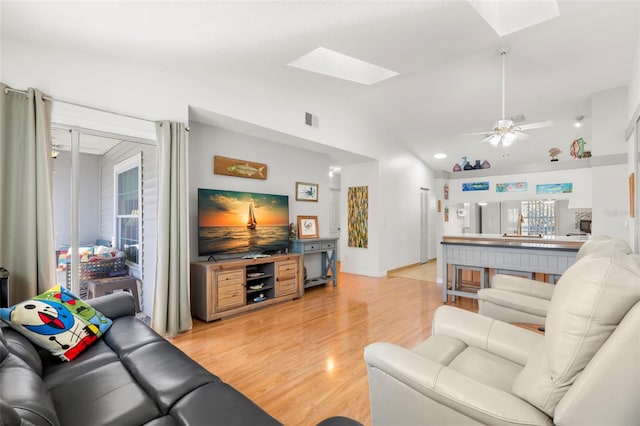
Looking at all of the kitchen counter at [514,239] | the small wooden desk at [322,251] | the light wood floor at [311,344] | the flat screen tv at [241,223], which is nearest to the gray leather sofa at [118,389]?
the light wood floor at [311,344]

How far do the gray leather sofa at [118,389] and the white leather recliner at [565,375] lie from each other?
524 millimetres

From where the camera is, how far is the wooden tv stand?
3.35m

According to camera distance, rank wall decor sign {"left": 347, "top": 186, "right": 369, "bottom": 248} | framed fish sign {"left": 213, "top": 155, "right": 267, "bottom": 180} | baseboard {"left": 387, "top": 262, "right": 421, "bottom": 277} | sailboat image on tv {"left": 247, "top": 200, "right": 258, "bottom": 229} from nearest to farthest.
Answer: framed fish sign {"left": 213, "top": 155, "right": 267, "bottom": 180} < sailboat image on tv {"left": 247, "top": 200, "right": 258, "bottom": 229} < wall decor sign {"left": 347, "top": 186, "right": 369, "bottom": 248} < baseboard {"left": 387, "top": 262, "right": 421, "bottom": 277}

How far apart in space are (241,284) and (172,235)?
1040 millimetres

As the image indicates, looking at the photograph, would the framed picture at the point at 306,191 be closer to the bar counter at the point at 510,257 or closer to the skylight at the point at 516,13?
the bar counter at the point at 510,257

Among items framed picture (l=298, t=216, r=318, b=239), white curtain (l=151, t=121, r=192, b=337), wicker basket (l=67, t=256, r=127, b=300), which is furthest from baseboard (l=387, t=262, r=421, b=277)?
wicker basket (l=67, t=256, r=127, b=300)

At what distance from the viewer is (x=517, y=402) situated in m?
0.98

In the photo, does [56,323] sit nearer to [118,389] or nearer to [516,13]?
[118,389]

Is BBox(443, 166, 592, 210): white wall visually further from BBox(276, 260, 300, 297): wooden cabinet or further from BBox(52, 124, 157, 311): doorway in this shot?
BBox(52, 124, 157, 311): doorway

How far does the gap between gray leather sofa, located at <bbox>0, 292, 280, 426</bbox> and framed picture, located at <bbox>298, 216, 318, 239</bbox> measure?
128 inches

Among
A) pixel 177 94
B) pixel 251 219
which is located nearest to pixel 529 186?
pixel 251 219

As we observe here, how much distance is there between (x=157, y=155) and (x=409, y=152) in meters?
5.47

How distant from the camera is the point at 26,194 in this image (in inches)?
89.3

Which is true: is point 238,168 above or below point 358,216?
above
